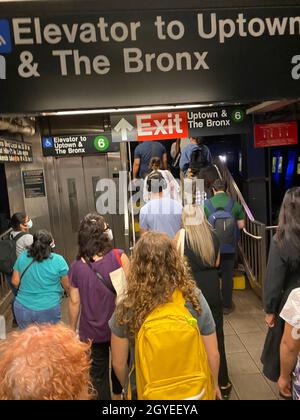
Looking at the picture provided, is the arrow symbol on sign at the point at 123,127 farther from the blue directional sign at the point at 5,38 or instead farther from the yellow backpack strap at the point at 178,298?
the yellow backpack strap at the point at 178,298

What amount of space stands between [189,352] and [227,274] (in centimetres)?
355

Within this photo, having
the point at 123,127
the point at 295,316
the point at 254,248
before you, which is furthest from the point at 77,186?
the point at 295,316

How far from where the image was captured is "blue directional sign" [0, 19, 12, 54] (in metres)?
1.71

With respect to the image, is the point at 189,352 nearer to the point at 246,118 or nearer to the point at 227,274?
the point at 227,274

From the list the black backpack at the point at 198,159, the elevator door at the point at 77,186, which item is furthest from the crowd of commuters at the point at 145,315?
the elevator door at the point at 77,186

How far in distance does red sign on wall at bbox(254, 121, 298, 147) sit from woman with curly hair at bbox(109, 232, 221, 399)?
4079 millimetres

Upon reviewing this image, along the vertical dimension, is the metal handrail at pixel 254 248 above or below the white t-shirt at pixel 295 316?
below

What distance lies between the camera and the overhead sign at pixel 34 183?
8070 mm

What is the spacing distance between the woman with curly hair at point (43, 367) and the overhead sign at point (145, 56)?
1.08 metres

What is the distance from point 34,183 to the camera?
Answer: 815 centimetres

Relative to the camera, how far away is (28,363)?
1.24 m

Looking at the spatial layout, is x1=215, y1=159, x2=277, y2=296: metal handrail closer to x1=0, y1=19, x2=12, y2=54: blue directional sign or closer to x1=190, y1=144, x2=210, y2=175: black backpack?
x1=190, y1=144, x2=210, y2=175: black backpack

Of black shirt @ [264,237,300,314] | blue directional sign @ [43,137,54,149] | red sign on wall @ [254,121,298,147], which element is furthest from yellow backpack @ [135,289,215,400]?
blue directional sign @ [43,137,54,149]

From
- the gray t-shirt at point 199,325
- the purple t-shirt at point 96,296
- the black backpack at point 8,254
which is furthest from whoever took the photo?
the black backpack at point 8,254
